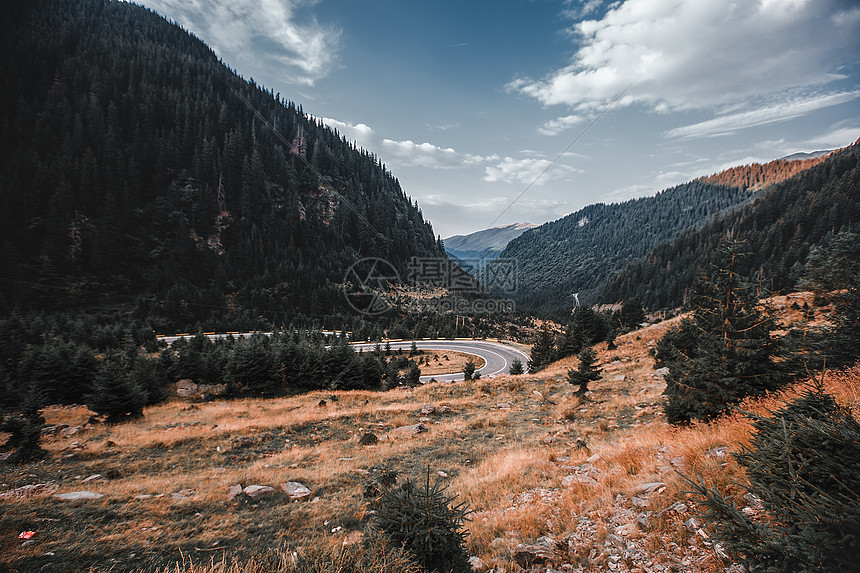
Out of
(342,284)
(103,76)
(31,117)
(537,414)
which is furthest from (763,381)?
(103,76)

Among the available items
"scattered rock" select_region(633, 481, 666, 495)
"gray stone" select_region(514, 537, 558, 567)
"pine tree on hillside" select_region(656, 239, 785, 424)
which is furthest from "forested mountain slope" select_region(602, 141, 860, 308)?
"gray stone" select_region(514, 537, 558, 567)

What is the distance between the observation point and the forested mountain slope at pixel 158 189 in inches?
2717

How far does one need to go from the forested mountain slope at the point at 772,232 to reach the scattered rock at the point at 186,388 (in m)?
92.2

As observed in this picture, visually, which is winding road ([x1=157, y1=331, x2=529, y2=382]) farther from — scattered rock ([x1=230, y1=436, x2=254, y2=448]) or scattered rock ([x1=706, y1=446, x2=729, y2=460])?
scattered rock ([x1=706, y1=446, x2=729, y2=460])

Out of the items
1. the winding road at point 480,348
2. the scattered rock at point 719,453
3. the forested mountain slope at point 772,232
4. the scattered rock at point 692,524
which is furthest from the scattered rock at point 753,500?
the forested mountain slope at point 772,232

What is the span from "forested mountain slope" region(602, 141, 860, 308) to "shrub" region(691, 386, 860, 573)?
3335 inches

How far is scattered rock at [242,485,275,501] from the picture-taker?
8.09 metres

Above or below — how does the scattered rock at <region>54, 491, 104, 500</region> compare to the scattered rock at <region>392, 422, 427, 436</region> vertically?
above

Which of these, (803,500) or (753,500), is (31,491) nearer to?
(803,500)

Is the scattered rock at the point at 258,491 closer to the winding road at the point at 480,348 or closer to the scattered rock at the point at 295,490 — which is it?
the scattered rock at the point at 295,490

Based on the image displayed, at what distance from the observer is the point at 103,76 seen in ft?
333

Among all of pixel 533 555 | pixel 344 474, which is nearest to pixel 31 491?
pixel 344 474

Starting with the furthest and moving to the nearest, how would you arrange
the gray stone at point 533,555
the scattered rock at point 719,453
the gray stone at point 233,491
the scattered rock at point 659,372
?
1. the scattered rock at point 659,372
2. the gray stone at point 233,491
3. the scattered rock at point 719,453
4. the gray stone at point 533,555

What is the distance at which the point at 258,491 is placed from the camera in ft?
26.9
